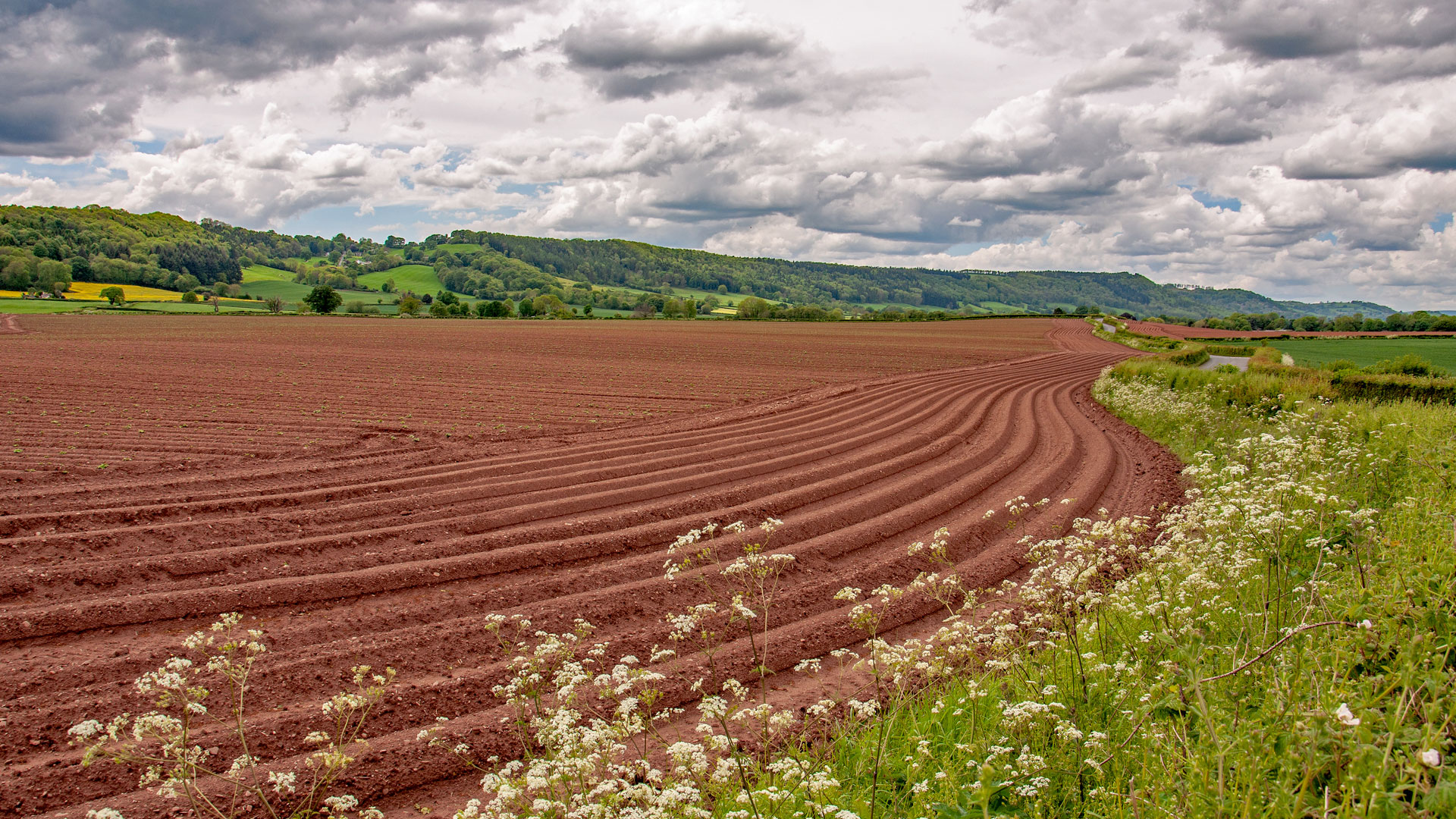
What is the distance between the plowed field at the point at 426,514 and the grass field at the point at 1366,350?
97.5 ft

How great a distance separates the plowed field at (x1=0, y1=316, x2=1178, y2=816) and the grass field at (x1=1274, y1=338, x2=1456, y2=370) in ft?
97.5

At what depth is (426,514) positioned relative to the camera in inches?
456

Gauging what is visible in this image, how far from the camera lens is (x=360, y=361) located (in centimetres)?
3688

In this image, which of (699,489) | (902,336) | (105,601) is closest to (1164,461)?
(699,489)

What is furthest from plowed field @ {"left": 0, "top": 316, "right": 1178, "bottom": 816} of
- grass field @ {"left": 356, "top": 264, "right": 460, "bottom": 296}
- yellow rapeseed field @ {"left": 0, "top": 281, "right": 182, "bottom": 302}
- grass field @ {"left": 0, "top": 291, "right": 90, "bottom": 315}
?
grass field @ {"left": 356, "top": 264, "right": 460, "bottom": 296}

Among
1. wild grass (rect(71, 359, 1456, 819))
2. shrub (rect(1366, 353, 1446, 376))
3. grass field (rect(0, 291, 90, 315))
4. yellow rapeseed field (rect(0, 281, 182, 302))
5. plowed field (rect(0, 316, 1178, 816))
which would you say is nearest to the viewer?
wild grass (rect(71, 359, 1456, 819))

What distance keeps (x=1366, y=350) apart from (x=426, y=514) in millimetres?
70417

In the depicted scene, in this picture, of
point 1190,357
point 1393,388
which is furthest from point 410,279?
point 1393,388

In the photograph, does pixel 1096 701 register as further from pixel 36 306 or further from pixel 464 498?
pixel 36 306

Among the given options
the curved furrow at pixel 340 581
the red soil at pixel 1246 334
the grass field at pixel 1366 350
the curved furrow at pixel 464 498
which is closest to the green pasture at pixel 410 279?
the red soil at pixel 1246 334

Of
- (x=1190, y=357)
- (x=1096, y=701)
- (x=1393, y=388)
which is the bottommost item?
(x=1096, y=701)

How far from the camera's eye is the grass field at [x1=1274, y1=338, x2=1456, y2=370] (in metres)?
44.2

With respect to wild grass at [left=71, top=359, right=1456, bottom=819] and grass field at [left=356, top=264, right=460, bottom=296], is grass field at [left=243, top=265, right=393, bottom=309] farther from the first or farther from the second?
wild grass at [left=71, top=359, right=1456, bottom=819]

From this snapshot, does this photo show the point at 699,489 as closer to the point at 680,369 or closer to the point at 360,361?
the point at 680,369
